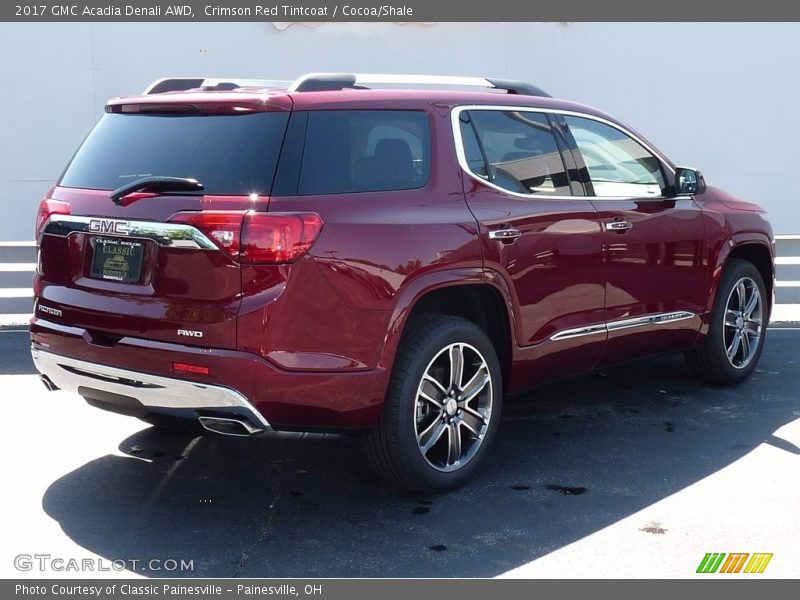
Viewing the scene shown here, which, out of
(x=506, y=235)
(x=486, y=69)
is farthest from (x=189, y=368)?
(x=486, y=69)

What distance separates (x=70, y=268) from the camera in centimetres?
443

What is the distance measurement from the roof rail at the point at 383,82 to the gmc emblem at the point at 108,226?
3.02 ft

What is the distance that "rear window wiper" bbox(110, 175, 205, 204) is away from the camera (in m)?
4.11

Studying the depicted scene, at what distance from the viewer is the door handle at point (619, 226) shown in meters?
5.47

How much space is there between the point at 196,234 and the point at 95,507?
140cm

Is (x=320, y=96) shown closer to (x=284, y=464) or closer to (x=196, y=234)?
(x=196, y=234)

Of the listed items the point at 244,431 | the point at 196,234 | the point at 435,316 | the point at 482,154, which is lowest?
the point at 244,431

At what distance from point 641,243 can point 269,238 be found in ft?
8.44

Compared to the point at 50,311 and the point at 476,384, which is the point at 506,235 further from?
the point at 50,311

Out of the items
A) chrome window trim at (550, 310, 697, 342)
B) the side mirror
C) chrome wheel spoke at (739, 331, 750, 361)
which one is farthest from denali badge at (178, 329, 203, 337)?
chrome wheel spoke at (739, 331, 750, 361)

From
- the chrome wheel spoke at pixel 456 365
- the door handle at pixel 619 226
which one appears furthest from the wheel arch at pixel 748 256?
the chrome wheel spoke at pixel 456 365

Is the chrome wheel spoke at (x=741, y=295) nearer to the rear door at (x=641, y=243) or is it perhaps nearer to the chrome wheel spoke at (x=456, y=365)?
the rear door at (x=641, y=243)
